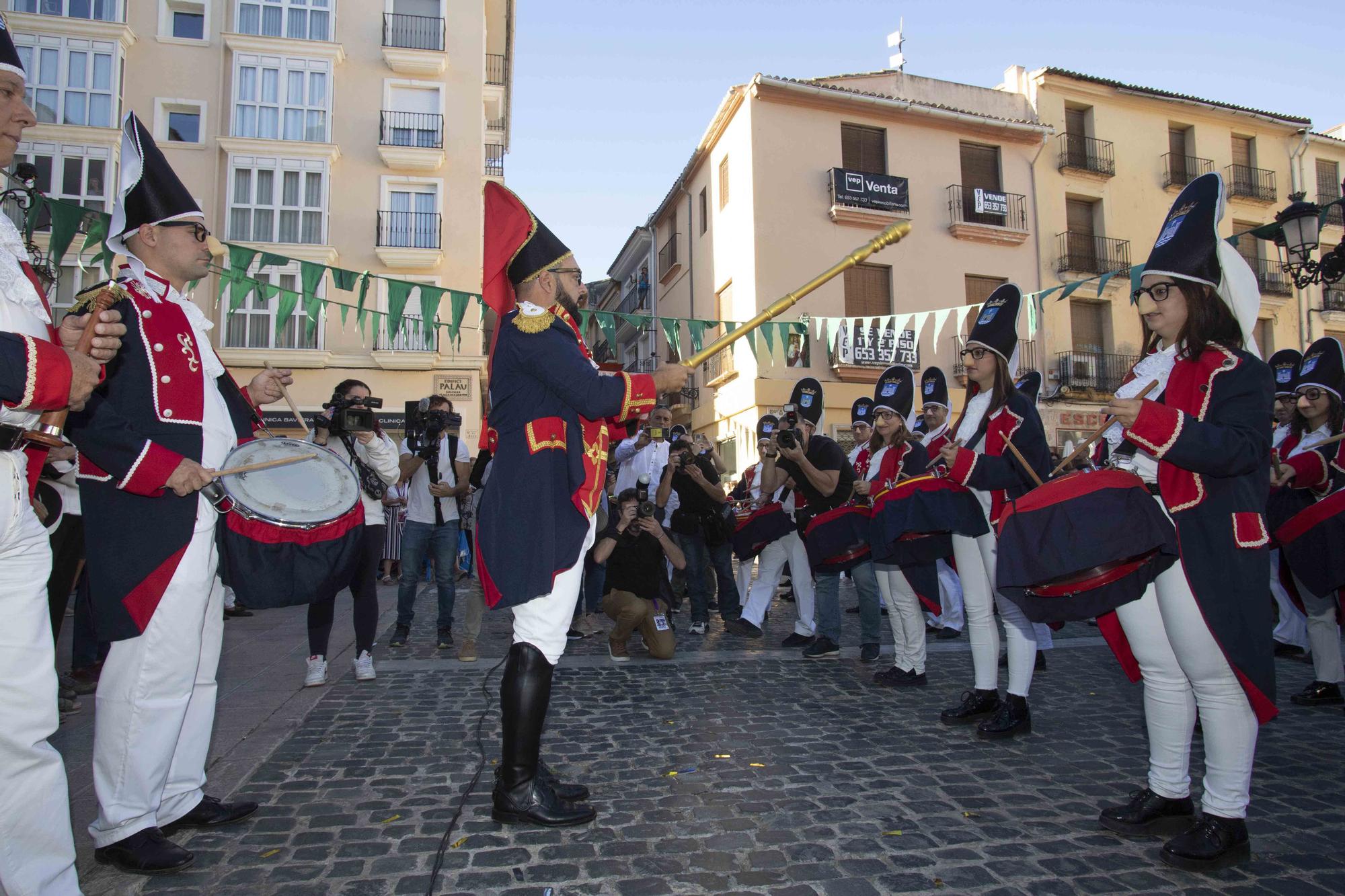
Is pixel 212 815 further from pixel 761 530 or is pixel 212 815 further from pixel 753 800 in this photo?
pixel 761 530

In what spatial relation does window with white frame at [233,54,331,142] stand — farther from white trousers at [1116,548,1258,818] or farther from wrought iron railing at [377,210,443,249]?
white trousers at [1116,548,1258,818]

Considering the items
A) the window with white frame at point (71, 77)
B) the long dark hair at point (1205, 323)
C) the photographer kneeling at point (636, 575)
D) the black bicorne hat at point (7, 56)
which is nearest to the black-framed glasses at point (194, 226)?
the black bicorne hat at point (7, 56)

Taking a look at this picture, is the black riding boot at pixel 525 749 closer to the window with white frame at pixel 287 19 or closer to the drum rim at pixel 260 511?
the drum rim at pixel 260 511

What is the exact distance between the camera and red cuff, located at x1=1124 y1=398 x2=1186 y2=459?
2.81 meters

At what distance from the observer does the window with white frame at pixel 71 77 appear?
2208 centimetres

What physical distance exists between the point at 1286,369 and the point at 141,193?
854cm

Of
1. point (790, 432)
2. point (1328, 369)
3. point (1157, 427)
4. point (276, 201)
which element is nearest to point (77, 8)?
point (276, 201)

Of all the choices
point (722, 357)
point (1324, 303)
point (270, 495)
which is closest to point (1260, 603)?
point (270, 495)

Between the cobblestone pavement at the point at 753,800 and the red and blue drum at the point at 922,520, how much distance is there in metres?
0.93

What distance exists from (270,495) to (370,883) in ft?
4.57

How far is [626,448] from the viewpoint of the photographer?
9.95 meters

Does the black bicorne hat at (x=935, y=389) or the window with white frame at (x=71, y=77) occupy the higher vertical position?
the window with white frame at (x=71, y=77)

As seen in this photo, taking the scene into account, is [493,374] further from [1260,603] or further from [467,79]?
[467,79]

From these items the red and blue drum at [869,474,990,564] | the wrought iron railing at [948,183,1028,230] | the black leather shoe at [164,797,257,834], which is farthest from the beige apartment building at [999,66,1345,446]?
the black leather shoe at [164,797,257,834]
